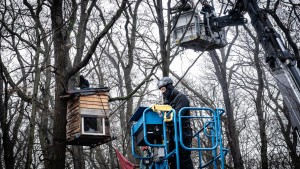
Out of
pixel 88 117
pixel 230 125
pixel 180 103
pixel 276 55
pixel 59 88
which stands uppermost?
pixel 276 55

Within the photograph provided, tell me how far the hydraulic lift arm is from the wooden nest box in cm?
387

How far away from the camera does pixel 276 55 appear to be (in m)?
8.83

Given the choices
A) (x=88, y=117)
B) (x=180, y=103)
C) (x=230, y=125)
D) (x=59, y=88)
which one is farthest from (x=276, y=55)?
(x=59, y=88)

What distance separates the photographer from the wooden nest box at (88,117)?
785 centimetres

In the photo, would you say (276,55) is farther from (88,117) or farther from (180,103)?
(88,117)

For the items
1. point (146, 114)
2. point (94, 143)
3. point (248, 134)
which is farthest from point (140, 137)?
point (248, 134)

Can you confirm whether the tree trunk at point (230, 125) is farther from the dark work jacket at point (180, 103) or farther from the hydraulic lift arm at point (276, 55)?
the dark work jacket at point (180, 103)

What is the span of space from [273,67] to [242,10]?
6.69ft

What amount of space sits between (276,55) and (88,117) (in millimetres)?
4510

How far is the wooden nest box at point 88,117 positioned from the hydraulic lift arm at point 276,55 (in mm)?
3875

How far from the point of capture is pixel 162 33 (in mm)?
8945

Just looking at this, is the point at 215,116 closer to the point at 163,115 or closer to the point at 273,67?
the point at 163,115

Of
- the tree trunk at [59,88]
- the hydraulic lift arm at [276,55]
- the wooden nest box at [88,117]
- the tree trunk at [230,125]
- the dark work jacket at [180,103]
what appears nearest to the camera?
the dark work jacket at [180,103]

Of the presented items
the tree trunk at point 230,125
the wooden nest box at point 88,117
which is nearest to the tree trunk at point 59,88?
the wooden nest box at point 88,117
